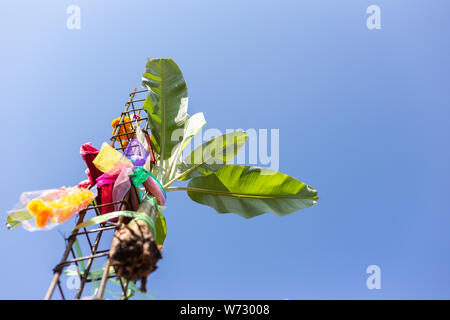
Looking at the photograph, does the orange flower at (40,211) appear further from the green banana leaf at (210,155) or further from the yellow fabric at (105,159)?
the green banana leaf at (210,155)

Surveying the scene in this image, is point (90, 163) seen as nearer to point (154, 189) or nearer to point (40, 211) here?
point (154, 189)

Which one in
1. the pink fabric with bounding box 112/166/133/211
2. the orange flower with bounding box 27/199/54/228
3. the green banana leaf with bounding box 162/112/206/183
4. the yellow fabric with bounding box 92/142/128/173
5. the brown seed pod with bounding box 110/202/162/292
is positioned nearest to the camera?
the brown seed pod with bounding box 110/202/162/292

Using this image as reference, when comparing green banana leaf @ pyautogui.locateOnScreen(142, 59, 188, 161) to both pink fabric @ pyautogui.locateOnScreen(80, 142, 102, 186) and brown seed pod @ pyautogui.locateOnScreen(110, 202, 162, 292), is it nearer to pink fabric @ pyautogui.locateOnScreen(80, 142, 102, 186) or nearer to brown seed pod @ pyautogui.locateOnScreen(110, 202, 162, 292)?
pink fabric @ pyautogui.locateOnScreen(80, 142, 102, 186)

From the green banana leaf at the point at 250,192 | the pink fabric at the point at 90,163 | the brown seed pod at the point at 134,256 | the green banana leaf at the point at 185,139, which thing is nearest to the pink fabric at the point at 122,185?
the pink fabric at the point at 90,163

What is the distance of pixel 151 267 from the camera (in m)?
2.62

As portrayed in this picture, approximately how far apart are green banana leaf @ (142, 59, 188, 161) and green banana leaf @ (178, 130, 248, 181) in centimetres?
39

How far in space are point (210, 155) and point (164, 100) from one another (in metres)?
1.17

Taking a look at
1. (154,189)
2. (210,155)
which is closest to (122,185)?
(154,189)

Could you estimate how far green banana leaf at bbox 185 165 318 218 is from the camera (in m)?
4.93

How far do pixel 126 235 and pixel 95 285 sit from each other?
92 cm

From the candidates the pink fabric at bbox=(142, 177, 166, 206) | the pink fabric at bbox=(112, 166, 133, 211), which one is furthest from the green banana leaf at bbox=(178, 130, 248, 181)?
the pink fabric at bbox=(112, 166, 133, 211)

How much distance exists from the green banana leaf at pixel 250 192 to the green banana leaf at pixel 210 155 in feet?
0.45

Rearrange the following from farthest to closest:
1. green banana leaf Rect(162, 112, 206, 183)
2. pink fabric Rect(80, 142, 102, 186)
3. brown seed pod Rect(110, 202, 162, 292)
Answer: green banana leaf Rect(162, 112, 206, 183)
pink fabric Rect(80, 142, 102, 186)
brown seed pod Rect(110, 202, 162, 292)
